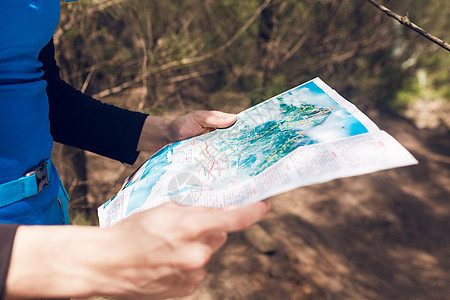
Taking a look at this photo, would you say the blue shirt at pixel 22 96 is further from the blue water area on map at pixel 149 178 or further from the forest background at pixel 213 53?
the forest background at pixel 213 53

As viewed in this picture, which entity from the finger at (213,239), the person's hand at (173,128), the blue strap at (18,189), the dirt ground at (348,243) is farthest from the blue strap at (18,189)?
the dirt ground at (348,243)

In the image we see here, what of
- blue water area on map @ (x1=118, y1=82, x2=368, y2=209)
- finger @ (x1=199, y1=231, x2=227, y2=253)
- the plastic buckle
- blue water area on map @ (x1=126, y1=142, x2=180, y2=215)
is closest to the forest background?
blue water area on map @ (x1=118, y1=82, x2=368, y2=209)

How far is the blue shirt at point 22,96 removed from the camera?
0.78 meters

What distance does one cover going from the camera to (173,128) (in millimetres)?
1237

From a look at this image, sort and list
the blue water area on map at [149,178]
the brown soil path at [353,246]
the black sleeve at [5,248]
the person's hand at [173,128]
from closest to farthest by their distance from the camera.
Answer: the black sleeve at [5,248]
the blue water area on map at [149,178]
the person's hand at [173,128]
the brown soil path at [353,246]

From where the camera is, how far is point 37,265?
553 mm

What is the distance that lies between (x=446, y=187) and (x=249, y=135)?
3.87 m

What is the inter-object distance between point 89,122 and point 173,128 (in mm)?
309

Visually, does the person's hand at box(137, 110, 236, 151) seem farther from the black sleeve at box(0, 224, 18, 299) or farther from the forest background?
the forest background

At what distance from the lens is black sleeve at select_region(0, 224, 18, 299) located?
53 cm

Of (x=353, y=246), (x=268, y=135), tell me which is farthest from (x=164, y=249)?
(x=353, y=246)

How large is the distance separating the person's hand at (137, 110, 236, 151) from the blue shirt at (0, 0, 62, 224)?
1.25 ft

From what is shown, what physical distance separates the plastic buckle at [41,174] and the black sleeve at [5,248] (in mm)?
343

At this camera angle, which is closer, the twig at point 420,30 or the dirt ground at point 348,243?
the twig at point 420,30
